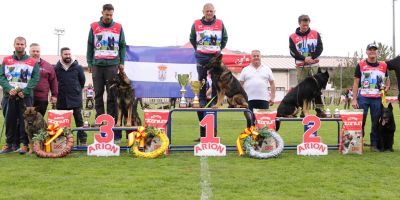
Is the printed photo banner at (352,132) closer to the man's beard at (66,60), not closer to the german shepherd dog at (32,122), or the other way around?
the german shepherd dog at (32,122)

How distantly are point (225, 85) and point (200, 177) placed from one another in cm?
255

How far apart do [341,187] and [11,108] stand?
4918 mm

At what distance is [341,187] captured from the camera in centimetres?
478

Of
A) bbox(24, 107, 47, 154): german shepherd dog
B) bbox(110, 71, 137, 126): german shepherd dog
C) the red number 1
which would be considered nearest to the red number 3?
bbox(110, 71, 137, 126): german shepherd dog

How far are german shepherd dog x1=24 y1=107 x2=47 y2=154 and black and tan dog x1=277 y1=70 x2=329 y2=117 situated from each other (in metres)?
3.76

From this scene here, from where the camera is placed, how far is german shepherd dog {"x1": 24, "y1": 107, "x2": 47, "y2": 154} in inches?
271

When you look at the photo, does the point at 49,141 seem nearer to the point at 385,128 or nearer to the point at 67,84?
the point at 67,84

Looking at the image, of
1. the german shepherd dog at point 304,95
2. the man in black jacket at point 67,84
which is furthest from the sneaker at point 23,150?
the german shepherd dog at point 304,95

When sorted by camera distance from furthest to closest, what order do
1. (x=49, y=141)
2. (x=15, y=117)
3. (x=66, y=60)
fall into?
(x=66, y=60) < (x=15, y=117) < (x=49, y=141)

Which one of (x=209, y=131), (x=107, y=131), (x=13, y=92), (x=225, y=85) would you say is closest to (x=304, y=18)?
(x=225, y=85)

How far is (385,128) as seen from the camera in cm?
750

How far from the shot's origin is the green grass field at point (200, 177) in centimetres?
445

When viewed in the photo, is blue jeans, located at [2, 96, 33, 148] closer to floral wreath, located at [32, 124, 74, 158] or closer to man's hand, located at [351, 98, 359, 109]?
floral wreath, located at [32, 124, 74, 158]

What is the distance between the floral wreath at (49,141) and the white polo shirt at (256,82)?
2989 millimetres
